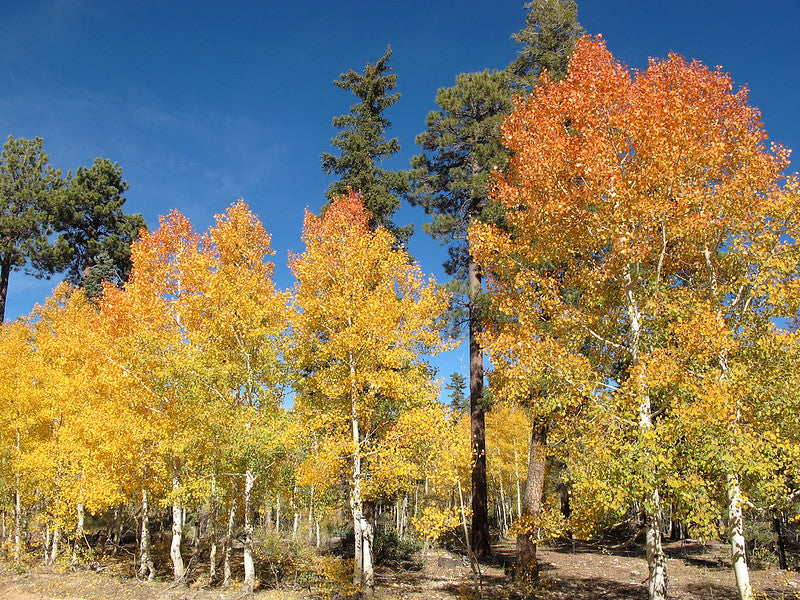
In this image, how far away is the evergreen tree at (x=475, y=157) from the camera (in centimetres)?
1462

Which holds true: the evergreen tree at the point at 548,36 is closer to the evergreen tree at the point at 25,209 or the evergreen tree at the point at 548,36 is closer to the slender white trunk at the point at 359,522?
the slender white trunk at the point at 359,522

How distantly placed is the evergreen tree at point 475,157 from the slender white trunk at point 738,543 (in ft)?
22.8

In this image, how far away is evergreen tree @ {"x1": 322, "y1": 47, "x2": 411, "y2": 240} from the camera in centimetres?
1902

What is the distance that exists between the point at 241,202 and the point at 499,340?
33.0 ft

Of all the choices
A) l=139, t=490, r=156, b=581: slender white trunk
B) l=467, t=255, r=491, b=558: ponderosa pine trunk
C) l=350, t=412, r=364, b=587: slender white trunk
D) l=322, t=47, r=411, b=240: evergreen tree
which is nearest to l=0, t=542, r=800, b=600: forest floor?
l=139, t=490, r=156, b=581: slender white trunk

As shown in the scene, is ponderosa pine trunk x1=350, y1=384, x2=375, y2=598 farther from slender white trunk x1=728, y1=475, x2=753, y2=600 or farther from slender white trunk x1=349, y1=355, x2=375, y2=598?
slender white trunk x1=728, y1=475, x2=753, y2=600

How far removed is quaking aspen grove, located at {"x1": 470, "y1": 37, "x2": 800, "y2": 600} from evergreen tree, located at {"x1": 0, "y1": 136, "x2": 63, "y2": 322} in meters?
27.4

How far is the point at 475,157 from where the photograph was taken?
54.5 feet

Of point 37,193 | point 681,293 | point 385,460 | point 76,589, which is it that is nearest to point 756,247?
point 681,293

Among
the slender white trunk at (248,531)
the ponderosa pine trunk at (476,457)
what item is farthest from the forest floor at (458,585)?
the ponderosa pine trunk at (476,457)

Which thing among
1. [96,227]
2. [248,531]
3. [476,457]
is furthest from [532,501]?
[96,227]

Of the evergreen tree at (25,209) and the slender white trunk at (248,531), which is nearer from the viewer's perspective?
the slender white trunk at (248,531)

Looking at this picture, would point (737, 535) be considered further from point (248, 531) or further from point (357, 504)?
point (248, 531)

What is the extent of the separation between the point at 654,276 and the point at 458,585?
32.1ft
